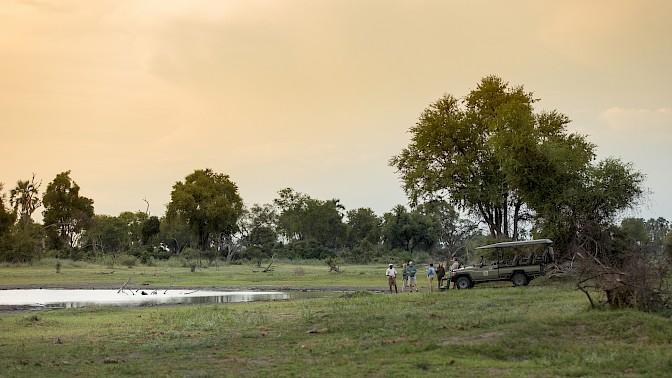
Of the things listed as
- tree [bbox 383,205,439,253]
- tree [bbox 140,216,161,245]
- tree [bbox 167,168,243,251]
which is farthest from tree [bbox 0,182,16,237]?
tree [bbox 383,205,439,253]

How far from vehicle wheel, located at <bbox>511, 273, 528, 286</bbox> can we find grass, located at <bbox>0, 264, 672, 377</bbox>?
7.26 meters

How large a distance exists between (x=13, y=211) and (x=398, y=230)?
62.7 metres

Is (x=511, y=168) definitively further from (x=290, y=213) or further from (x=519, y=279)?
(x=290, y=213)

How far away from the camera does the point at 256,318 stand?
27453 mm

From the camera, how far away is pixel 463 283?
127 feet

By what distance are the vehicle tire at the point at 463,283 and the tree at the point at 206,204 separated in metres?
76.8

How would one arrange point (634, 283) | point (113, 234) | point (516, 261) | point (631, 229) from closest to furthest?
1. point (634, 283)
2. point (516, 261)
3. point (631, 229)
4. point (113, 234)

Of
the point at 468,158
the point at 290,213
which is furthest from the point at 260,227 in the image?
the point at 468,158

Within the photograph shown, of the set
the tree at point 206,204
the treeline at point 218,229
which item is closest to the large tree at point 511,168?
the treeline at point 218,229

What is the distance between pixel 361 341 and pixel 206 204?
95.5 m

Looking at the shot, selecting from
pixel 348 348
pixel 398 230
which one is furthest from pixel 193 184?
pixel 348 348

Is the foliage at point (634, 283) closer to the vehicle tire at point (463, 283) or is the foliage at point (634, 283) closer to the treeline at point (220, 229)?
the vehicle tire at point (463, 283)

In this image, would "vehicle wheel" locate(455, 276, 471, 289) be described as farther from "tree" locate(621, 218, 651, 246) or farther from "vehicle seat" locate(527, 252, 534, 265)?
"tree" locate(621, 218, 651, 246)

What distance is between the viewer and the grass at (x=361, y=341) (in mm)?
15492
